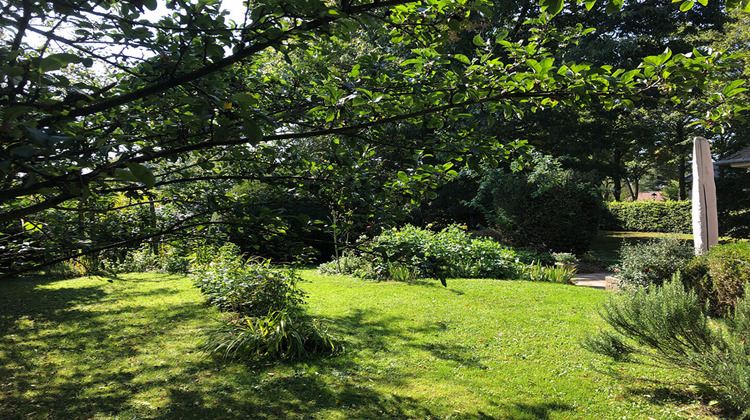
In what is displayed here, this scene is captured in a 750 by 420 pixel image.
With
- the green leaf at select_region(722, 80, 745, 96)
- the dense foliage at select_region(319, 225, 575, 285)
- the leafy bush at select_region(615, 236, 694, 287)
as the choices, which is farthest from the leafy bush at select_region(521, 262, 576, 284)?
the green leaf at select_region(722, 80, 745, 96)

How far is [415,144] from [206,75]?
1292mm

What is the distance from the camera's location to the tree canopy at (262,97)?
57.5 inches

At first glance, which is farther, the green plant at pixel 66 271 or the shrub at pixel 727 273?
the green plant at pixel 66 271

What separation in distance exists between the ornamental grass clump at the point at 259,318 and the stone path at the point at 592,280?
21.1ft

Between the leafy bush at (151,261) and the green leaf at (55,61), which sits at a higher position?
the green leaf at (55,61)

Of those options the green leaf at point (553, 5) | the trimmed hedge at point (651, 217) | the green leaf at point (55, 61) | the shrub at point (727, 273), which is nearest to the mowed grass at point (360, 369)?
the shrub at point (727, 273)

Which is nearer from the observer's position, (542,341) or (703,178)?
(542,341)

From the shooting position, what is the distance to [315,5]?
160cm

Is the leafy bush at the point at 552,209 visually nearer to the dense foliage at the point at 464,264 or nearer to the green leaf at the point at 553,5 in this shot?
the dense foliage at the point at 464,264

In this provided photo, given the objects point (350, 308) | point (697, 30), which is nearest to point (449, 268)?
point (350, 308)

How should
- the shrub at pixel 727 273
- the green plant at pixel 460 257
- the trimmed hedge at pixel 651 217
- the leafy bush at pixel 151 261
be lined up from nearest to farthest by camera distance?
the shrub at pixel 727 273 → the green plant at pixel 460 257 → the leafy bush at pixel 151 261 → the trimmed hedge at pixel 651 217

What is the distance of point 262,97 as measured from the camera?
105 inches

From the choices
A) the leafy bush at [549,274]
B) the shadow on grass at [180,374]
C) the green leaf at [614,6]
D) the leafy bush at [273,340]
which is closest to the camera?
the green leaf at [614,6]

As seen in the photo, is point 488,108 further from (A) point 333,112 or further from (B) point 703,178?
(B) point 703,178
